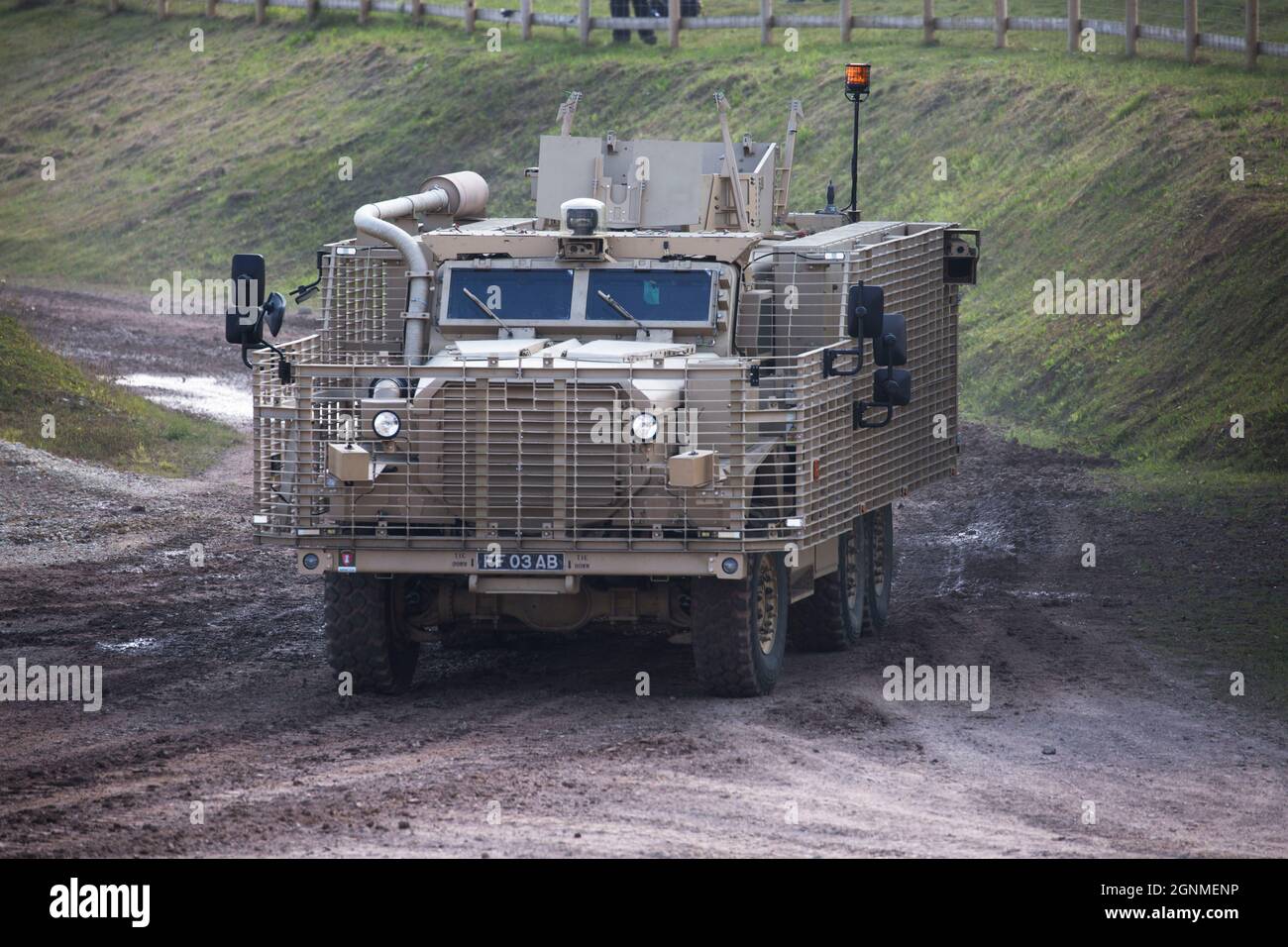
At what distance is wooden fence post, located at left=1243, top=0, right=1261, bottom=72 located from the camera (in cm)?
2997

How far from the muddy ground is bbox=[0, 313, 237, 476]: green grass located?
315cm

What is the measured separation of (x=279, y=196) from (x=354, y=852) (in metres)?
32.4

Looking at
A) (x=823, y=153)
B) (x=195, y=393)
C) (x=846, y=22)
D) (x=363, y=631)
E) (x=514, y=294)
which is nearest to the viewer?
(x=363, y=631)

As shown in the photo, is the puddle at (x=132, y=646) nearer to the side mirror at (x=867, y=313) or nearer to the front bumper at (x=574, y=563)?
the front bumper at (x=574, y=563)

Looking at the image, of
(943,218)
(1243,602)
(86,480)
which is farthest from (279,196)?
(1243,602)

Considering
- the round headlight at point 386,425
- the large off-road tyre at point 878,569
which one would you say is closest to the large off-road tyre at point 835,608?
the large off-road tyre at point 878,569

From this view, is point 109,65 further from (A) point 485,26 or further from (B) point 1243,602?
(B) point 1243,602

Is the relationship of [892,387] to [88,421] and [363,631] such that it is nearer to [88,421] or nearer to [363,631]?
[363,631]

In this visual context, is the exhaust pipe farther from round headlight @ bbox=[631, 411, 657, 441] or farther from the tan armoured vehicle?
round headlight @ bbox=[631, 411, 657, 441]

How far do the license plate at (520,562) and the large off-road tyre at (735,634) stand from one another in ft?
2.88

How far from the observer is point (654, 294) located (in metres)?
14.7

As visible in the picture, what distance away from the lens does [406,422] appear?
13.2m

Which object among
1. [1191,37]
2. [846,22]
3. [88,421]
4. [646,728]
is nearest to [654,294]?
[646,728]

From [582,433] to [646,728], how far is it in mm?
Result: 1748
